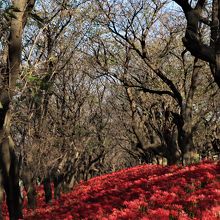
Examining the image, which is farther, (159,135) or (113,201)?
(159,135)

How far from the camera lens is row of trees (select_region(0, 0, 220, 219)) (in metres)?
7.54

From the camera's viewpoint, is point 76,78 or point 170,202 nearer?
point 170,202

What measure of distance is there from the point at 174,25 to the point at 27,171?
35.6 ft

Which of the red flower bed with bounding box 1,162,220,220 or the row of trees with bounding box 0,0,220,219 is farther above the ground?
the row of trees with bounding box 0,0,220,219

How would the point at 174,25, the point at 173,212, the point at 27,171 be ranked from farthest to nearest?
1. the point at 174,25
2. the point at 27,171
3. the point at 173,212

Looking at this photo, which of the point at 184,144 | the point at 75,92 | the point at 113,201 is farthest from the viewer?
the point at 75,92

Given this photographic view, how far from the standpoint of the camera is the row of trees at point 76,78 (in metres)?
7.54

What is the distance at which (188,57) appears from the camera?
86.9 ft

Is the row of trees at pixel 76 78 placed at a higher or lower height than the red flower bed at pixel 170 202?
higher

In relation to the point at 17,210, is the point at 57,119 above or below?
above

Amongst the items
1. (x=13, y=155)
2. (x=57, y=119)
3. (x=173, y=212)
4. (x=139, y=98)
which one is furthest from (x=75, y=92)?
(x=173, y=212)

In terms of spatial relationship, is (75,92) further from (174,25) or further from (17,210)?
(17,210)

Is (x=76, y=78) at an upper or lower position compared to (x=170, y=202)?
upper

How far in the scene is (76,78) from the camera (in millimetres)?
23984
